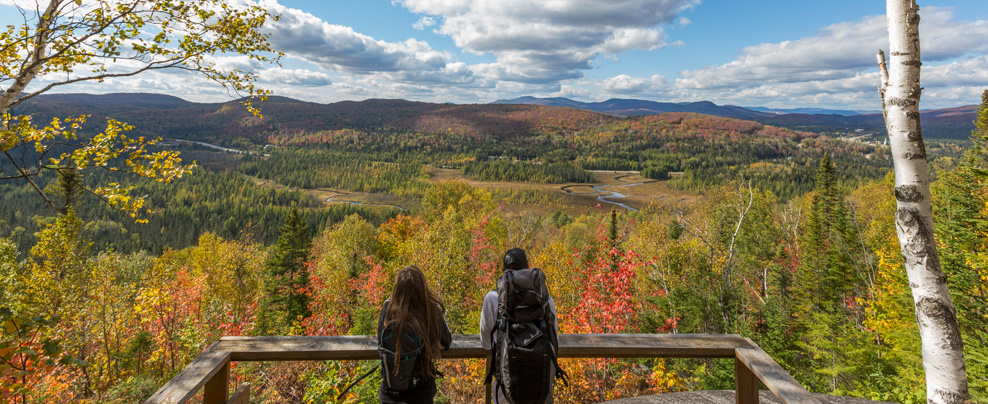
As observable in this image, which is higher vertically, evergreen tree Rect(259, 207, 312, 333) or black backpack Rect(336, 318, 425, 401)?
black backpack Rect(336, 318, 425, 401)

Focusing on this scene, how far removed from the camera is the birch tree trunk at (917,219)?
10.5ft

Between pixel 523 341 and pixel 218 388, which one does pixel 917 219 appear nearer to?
pixel 523 341

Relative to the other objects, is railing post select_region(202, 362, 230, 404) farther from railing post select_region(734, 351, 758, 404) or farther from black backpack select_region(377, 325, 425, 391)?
railing post select_region(734, 351, 758, 404)

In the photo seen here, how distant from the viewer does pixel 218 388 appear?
120 inches

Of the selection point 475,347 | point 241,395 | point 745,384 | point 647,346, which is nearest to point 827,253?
point 745,384

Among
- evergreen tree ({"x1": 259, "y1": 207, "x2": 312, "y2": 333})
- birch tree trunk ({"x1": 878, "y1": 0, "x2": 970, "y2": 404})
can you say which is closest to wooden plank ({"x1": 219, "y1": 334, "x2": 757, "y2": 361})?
birch tree trunk ({"x1": 878, "y1": 0, "x2": 970, "y2": 404})

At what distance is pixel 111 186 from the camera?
612cm

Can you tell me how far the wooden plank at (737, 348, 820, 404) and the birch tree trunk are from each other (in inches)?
43.9

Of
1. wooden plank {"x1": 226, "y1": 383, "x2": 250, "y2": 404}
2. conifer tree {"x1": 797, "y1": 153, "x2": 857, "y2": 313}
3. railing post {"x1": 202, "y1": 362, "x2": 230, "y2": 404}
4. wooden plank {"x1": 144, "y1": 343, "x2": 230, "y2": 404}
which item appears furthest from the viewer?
conifer tree {"x1": 797, "y1": 153, "x2": 857, "y2": 313}

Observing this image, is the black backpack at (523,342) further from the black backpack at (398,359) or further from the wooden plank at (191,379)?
the wooden plank at (191,379)

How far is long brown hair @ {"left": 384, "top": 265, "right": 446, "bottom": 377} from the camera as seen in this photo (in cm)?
335

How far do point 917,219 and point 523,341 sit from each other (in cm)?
331

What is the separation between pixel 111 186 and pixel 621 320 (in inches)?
783

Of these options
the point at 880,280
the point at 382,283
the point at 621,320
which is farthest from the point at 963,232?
the point at 382,283
